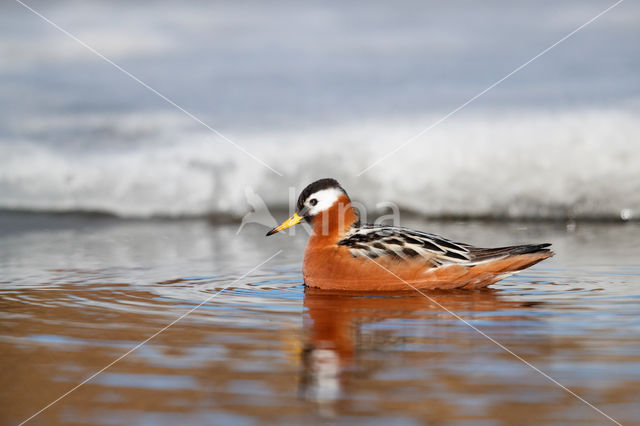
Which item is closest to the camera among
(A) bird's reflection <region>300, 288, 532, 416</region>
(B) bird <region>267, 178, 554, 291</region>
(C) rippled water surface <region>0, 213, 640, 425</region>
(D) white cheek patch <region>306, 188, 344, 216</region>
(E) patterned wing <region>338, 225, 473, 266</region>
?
(C) rippled water surface <region>0, 213, 640, 425</region>

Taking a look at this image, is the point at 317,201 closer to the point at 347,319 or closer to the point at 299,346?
the point at 347,319

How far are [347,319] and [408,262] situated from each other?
1907 millimetres

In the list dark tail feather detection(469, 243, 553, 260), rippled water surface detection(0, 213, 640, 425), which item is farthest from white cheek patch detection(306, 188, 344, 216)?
dark tail feather detection(469, 243, 553, 260)

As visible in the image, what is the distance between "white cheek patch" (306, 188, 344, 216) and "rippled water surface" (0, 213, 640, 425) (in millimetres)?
743

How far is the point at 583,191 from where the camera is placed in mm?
13195

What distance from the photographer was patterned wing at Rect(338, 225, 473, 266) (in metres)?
8.23

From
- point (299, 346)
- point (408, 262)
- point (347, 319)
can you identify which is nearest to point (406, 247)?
point (408, 262)

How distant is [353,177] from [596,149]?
12.9ft

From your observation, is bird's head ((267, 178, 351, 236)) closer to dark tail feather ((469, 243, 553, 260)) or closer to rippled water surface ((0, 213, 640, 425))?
rippled water surface ((0, 213, 640, 425))

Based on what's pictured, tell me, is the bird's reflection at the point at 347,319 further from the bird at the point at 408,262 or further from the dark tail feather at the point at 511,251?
the dark tail feather at the point at 511,251

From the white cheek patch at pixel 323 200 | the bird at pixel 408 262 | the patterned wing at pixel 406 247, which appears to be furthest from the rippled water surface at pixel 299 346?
the white cheek patch at pixel 323 200

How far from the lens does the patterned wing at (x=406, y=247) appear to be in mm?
8227

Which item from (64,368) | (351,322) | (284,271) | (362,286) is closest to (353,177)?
(284,271)

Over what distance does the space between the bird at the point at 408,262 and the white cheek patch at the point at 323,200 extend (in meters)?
0.57
